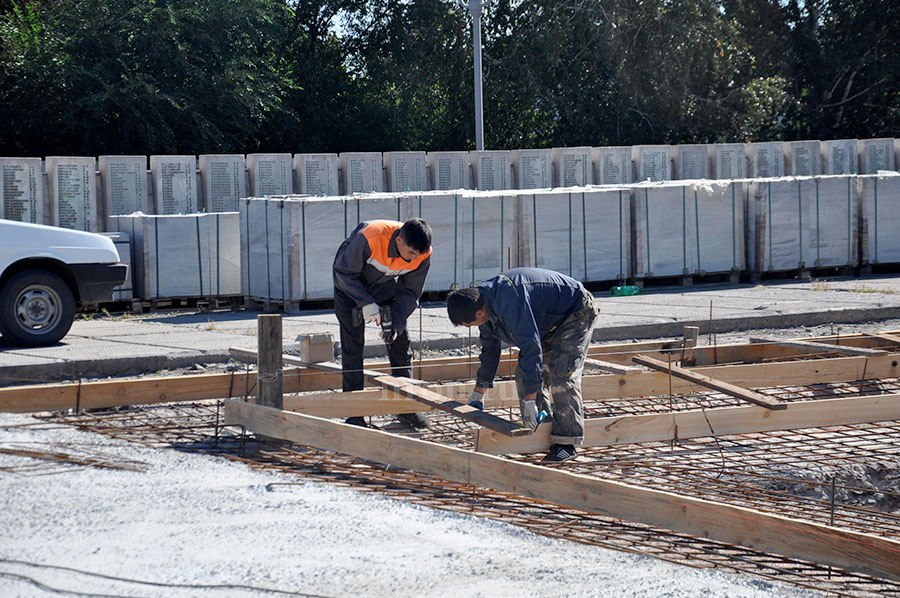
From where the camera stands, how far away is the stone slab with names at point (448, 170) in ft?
61.1

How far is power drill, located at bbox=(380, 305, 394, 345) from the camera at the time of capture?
26.0 feet

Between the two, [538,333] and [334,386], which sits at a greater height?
[538,333]

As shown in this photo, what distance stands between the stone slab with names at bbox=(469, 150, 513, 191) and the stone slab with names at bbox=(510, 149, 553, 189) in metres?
0.15

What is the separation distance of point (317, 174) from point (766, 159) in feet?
30.3

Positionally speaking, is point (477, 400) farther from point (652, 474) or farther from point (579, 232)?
point (579, 232)

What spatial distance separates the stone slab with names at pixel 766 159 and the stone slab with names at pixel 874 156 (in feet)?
6.43

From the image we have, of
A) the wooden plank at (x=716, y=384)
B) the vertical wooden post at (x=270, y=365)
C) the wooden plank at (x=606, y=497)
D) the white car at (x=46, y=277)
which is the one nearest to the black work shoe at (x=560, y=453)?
the wooden plank at (x=606, y=497)

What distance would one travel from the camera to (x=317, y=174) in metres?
17.9

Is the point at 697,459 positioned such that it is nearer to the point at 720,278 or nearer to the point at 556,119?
the point at 720,278

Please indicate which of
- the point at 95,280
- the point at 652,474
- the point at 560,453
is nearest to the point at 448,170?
the point at 95,280

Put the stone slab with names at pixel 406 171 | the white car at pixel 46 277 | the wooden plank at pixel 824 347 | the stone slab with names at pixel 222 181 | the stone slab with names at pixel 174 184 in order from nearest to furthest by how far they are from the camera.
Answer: the wooden plank at pixel 824 347 < the white car at pixel 46 277 < the stone slab with names at pixel 174 184 < the stone slab with names at pixel 222 181 < the stone slab with names at pixel 406 171

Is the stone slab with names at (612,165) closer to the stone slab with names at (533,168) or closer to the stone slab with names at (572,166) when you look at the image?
the stone slab with names at (572,166)

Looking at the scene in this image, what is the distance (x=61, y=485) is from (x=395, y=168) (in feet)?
41.4

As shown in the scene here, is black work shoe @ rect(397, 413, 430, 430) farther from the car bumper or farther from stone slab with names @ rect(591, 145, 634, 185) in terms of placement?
stone slab with names @ rect(591, 145, 634, 185)
